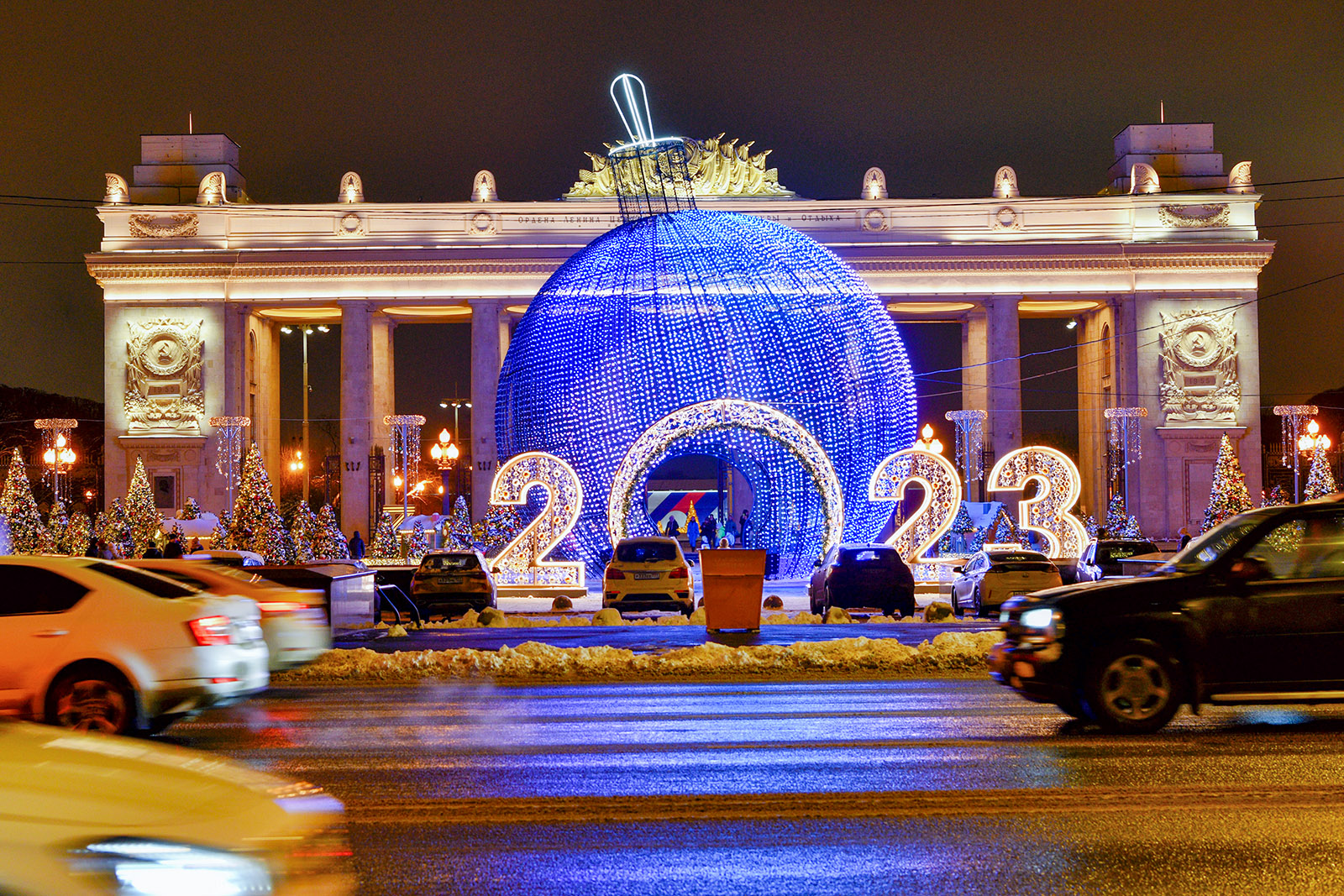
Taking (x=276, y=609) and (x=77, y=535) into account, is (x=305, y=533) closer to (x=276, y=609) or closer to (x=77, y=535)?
(x=77, y=535)

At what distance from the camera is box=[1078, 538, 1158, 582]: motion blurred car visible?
25.5 m

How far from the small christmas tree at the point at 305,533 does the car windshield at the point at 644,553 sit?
17.3m

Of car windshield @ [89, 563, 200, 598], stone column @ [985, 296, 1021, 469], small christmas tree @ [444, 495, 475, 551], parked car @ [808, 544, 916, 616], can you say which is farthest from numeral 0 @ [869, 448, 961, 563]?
stone column @ [985, 296, 1021, 469]

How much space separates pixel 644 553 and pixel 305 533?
18.8 m

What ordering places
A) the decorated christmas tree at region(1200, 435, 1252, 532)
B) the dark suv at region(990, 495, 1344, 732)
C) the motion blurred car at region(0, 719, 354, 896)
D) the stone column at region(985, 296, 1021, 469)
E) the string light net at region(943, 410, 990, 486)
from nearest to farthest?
the motion blurred car at region(0, 719, 354, 896)
the dark suv at region(990, 495, 1344, 732)
the decorated christmas tree at region(1200, 435, 1252, 532)
the string light net at region(943, 410, 990, 486)
the stone column at region(985, 296, 1021, 469)

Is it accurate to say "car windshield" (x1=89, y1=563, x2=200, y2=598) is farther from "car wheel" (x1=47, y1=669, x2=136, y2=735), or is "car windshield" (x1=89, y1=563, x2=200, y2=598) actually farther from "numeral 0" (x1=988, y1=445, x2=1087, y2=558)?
"numeral 0" (x1=988, y1=445, x2=1087, y2=558)

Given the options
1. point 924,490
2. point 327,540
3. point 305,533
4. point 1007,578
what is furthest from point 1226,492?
point 305,533

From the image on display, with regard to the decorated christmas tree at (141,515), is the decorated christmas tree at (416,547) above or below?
below

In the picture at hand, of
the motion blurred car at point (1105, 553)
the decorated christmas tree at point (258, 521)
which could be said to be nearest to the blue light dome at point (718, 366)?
the motion blurred car at point (1105, 553)

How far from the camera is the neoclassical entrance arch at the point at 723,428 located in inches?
1067

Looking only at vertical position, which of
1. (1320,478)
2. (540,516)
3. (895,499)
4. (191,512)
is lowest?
(191,512)

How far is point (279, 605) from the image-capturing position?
14.5 meters

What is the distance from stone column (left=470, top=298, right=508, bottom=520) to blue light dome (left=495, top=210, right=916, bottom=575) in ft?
100.0

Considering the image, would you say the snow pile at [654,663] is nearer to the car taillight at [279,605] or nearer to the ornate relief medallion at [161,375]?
the car taillight at [279,605]
